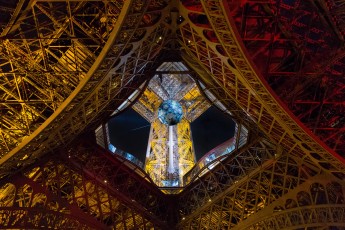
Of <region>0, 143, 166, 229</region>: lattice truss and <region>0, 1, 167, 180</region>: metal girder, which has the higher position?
<region>0, 1, 167, 180</region>: metal girder

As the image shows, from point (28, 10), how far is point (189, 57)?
6.29 meters

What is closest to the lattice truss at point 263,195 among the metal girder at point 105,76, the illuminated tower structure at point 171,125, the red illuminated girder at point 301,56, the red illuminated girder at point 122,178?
the red illuminated girder at point 122,178

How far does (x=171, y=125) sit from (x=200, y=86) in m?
8.15

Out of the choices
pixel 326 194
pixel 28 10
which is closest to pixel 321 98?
pixel 326 194

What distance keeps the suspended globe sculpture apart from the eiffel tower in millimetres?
4584

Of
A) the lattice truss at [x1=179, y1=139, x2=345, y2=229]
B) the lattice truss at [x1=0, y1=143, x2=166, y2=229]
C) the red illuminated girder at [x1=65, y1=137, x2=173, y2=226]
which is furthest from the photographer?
the red illuminated girder at [x1=65, y1=137, x2=173, y2=226]

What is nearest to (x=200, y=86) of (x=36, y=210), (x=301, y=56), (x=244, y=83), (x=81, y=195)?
(x=244, y=83)

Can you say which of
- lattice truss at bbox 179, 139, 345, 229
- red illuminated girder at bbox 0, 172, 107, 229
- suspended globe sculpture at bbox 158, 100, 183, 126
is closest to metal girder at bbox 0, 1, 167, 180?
red illuminated girder at bbox 0, 172, 107, 229

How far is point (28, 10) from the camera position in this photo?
10.3m

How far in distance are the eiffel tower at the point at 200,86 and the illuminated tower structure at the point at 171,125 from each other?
5755mm

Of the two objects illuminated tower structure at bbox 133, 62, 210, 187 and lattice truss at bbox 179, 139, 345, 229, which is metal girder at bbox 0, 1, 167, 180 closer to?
lattice truss at bbox 179, 139, 345, 229

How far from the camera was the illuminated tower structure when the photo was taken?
2394 cm

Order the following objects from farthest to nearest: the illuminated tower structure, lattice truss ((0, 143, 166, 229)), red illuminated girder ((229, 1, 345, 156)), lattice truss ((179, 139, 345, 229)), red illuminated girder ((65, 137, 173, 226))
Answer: the illuminated tower structure, red illuminated girder ((65, 137, 173, 226)), lattice truss ((179, 139, 345, 229)), lattice truss ((0, 143, 166, 229)), red illuminated girder ((229, 1, 345, 156))

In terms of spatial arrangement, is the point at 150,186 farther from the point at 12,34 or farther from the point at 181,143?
the point at 12,34
